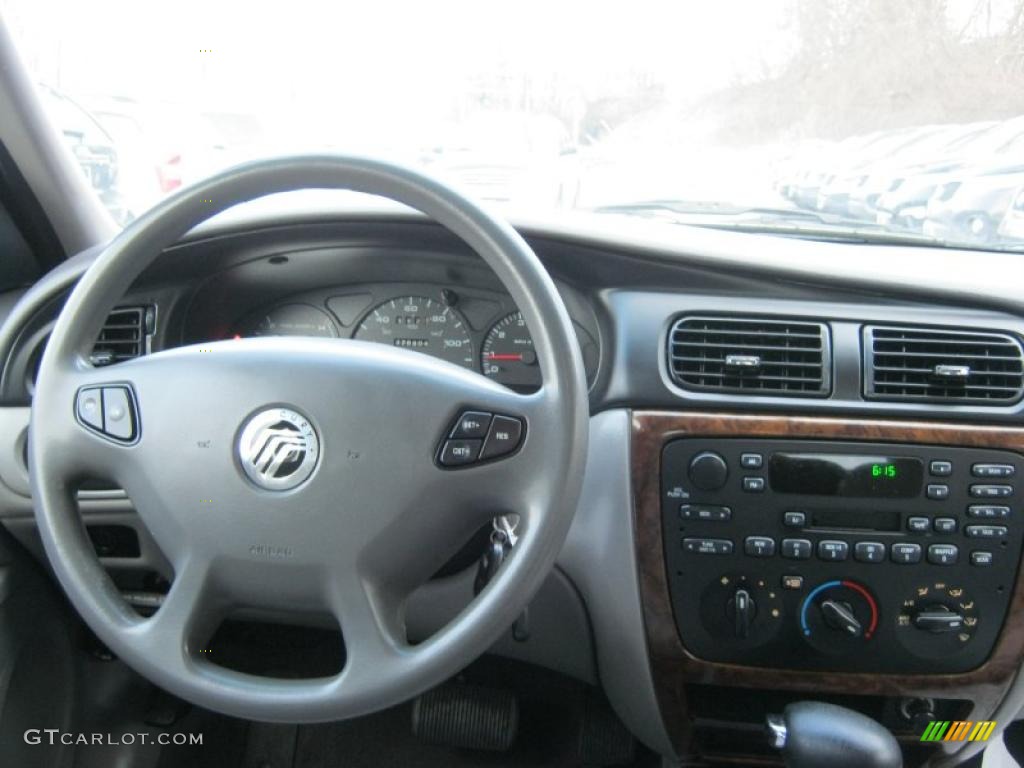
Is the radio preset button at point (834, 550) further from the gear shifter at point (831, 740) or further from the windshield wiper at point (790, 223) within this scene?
the windshield wiper at point (790, 223)

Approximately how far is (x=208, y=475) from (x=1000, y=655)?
141cm

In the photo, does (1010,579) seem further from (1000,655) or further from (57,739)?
(57,739)

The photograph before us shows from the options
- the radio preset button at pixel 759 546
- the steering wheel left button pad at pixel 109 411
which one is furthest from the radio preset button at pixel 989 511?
the steering wheel left button pad at pixel 109 411

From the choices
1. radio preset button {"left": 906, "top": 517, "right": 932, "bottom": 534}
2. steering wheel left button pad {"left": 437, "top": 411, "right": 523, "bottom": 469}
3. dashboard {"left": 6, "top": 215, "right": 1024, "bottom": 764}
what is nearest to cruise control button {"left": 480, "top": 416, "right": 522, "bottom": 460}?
steering wheel left button pad {"left": 437, "top": 411, "right": 523, "bottom": 469}

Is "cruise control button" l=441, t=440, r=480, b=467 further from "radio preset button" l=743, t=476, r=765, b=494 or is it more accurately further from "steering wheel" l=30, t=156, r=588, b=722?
"radio preset button" l=743, t=476, r=765, b=494

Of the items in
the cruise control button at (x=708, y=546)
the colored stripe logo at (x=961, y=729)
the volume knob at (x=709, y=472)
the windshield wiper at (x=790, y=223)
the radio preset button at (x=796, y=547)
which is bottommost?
the colored stripe logo at (x=961, y=729)

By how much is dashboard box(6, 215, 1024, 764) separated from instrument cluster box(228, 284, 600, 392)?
76 mm

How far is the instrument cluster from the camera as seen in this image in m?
1.78

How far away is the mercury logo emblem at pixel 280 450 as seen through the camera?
4.01 feet

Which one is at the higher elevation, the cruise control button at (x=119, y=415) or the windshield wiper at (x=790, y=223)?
the windshield wiper at (x=790, y=223)

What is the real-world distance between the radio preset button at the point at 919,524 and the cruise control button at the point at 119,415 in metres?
1.27

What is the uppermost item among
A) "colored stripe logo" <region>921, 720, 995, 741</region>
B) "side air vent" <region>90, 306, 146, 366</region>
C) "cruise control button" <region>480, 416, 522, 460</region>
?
"cruise control button" <region>480, 416, 522, 460</region>

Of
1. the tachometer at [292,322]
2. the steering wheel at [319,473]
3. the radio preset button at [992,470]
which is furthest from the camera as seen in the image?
the tachometer at [292,322]

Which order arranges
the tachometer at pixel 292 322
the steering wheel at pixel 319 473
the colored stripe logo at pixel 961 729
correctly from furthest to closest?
the tachometer at pixel 292 322 < the colored stripe logo at pixel 961 729 < the steering wheel at pixel 319 473
